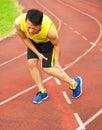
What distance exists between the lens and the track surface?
26.0 ft

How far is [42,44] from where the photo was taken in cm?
838

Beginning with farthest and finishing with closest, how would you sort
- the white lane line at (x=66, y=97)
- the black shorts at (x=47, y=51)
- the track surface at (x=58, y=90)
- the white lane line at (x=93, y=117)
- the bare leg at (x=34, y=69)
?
the white lane line at (x=66, y=97)
the bare leg at (x=34, y=69)
the black shorts at (x=47, y=51)
the track surface at (x=58, y=90)
the white lane line at (x=93, y=117)

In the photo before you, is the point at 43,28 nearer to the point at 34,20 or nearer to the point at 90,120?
the point at 34,20

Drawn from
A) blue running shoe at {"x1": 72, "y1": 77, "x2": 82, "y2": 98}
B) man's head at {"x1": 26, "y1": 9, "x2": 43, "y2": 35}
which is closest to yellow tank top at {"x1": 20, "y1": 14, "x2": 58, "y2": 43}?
man's head at {"x1": 26, "y1": 9, "x2": 43, "y2": 35}

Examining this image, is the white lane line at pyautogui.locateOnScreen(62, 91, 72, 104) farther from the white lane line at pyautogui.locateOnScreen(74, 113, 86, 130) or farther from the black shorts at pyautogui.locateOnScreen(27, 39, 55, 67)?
the black shorts at pyautogui.locateOnScreen(27, 39, 55, 67)

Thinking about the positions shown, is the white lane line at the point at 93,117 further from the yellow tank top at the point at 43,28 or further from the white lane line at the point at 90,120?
the yellow tank top at the point at 43,28

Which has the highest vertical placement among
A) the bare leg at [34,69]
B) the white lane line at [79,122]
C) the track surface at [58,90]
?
the bare leg at [34,69]

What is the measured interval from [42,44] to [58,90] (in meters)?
1.81

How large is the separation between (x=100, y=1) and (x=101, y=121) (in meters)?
25.0

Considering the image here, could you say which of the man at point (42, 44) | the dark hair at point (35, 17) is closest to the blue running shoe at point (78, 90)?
the man at point (42, 44)

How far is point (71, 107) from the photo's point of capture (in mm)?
8602

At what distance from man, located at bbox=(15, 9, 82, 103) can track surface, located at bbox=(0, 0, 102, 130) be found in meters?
0.39

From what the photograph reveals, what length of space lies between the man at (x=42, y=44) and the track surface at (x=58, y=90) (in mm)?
394

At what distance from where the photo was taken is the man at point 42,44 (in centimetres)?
732
